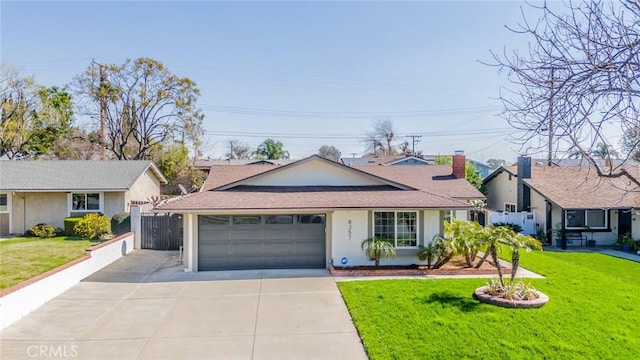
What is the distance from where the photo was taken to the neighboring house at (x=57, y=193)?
21.7 m

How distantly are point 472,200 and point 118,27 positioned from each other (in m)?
19.0

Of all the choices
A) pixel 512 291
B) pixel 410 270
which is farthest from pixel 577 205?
pixel 512 291

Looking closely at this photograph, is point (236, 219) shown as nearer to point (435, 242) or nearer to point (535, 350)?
point (435, 242)

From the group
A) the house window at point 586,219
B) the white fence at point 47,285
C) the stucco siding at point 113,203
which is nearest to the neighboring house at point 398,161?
the house window at point 586,219

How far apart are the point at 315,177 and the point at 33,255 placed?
1135 cm

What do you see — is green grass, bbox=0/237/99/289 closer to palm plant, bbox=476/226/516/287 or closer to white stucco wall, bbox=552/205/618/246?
palm plant, bbox=476/226/516/287

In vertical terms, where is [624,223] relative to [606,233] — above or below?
above

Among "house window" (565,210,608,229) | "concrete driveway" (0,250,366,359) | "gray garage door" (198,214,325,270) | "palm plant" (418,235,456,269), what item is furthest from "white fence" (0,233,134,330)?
"house window" (565,210,608,229)

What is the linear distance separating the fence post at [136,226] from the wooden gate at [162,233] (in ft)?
0.43

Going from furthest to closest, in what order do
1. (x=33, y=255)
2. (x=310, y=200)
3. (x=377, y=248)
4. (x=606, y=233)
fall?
(x=606, y=233)
(x=33, y=255)
(x=310, y=200)
(x=377, y=248)

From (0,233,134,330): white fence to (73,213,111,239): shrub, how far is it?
5364mm

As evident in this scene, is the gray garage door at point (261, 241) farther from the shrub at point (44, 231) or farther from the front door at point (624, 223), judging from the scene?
the front door at point (624, 223)

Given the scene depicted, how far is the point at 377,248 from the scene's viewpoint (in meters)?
13.9

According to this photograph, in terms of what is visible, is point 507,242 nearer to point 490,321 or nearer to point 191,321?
point 490,321
